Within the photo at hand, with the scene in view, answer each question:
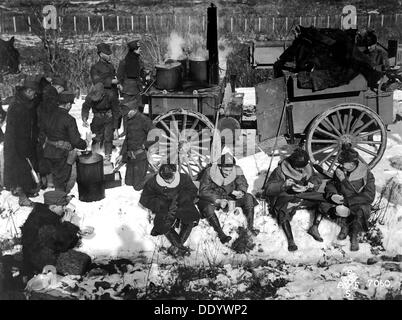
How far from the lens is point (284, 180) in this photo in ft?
19.9

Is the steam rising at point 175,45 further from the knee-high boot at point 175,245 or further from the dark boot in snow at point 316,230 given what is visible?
the dark boot in snow at point 316,230

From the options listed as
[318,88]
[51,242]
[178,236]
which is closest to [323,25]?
[318,88]

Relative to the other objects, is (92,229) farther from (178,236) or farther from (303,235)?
(303,235)

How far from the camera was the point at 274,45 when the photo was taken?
837 cm

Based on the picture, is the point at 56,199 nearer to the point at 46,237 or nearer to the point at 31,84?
the point at 46,237

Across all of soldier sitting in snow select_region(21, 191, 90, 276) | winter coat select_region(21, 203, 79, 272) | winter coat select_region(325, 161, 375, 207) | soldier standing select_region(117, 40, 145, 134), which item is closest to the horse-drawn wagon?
winter coat select_region(325, 161, 375, 207)

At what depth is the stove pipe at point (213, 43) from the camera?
7051 mm

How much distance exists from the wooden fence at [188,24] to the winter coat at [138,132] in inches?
→ 76.3

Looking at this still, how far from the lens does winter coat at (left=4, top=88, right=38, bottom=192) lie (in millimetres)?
6566

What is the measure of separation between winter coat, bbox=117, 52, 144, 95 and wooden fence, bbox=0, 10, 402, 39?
448mm

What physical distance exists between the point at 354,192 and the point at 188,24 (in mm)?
3723

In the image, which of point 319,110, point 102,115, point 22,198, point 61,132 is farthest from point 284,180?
point 22,198

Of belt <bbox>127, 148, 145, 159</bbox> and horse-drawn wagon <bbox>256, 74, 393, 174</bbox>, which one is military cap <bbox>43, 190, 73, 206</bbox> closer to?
belt <bbox>127, 148, 145, 159</bbox>
